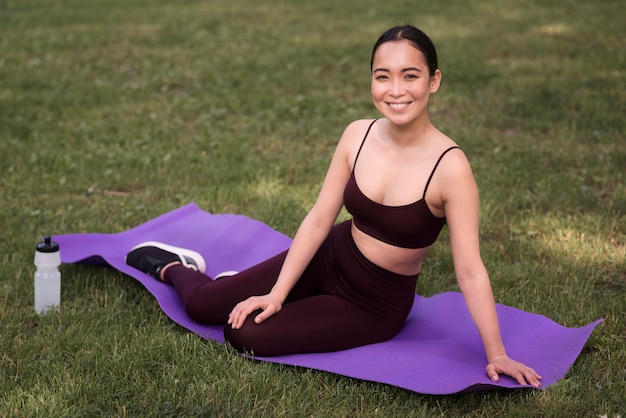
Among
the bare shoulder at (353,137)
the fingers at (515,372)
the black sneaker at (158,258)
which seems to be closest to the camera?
the fingers at (515,372)

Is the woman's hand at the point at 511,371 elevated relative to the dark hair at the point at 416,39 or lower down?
lower down

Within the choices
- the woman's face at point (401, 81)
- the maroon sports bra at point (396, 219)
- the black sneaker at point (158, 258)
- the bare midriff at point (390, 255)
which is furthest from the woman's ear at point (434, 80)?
the black sneaker at point (158, 258)

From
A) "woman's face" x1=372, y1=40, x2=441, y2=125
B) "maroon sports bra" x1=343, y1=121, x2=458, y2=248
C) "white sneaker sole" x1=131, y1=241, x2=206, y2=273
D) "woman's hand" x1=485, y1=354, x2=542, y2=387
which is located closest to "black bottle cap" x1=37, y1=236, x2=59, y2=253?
"white sneaker sole" x1=131, y1=241, x2=206, y2=273

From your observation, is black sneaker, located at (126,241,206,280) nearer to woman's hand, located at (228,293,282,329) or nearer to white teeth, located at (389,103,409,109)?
woman's hand, located at (228,293,282,329)

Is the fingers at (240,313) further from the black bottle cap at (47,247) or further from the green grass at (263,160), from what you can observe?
the black bottle cap at (47,247)

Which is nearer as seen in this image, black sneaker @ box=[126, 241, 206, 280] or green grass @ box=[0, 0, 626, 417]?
green grass @ box=[0, 0, 626, 417]

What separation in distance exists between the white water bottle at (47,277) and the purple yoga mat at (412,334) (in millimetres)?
338

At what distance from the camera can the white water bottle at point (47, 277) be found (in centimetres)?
362

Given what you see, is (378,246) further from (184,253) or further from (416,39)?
(184,253)

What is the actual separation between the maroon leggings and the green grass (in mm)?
127

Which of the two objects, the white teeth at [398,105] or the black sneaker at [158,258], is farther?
the black sneaker at [158,258]

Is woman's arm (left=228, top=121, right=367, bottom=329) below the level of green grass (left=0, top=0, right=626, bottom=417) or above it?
above

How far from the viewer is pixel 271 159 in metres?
5.80

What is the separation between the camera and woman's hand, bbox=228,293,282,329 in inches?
127
